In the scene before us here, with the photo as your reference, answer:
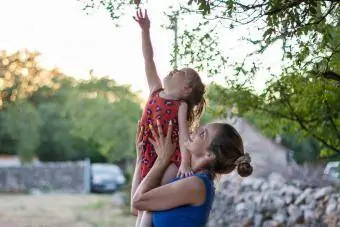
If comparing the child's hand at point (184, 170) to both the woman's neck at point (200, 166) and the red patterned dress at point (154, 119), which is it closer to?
the woman's neck at point (200, 166)

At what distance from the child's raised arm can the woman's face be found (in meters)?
0.61

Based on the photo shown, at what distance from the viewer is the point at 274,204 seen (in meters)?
9.96

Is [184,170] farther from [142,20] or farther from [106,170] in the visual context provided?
[106,170]

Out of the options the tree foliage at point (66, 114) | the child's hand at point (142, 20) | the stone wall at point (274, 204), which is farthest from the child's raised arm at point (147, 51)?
the tree foliage at point (66, 114)

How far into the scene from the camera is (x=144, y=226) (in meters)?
2.45

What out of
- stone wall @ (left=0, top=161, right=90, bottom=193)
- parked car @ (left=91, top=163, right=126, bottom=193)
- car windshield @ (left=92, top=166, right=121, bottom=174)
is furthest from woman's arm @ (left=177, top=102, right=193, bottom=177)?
stone wall @ (left=0, top=161, right=90, bottom=193)

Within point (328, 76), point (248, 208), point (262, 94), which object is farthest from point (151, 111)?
point (248, 208)

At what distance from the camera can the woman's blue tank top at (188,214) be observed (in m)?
2.16

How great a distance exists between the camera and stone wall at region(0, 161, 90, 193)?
25.2 m

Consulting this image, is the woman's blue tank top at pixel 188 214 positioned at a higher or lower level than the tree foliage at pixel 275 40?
lower

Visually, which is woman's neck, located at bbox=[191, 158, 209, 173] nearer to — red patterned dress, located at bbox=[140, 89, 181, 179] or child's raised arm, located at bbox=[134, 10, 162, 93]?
red patterned dress, located at bbox=[140, 89, 181, 179]

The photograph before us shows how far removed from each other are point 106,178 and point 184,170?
2283cm

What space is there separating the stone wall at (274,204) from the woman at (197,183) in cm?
602

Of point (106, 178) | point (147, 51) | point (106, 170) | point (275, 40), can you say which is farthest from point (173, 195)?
point (106, 170)
